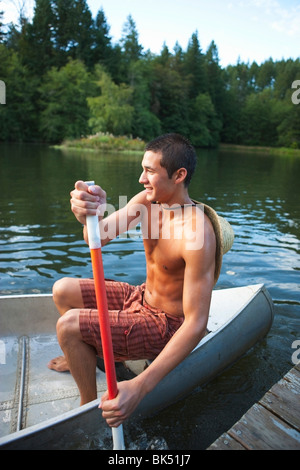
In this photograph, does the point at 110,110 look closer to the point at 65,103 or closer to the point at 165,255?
the point at 65,103

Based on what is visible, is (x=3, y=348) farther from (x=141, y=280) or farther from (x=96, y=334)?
(x=141, y=280)

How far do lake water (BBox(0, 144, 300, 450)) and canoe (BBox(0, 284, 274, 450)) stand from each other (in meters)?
0.15

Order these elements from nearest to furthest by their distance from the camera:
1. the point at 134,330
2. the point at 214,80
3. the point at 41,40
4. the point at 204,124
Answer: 1. the point at 134,330
2. the point at 41,40
3. the point at 204,124
4. the point at 214,80

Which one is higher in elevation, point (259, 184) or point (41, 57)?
point (41, 57)

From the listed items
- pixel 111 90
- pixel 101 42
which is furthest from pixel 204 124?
pixel 111 90

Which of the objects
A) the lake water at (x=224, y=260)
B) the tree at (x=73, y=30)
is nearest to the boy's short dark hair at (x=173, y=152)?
the lake water at (x=224, y=260)

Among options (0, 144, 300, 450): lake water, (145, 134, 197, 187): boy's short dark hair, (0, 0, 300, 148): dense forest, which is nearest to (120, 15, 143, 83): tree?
(0, 0, 300, 148): dense forest

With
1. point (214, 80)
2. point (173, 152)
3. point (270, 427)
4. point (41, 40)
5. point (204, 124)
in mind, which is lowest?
point (270, 427)

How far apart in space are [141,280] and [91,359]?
9.41 feet

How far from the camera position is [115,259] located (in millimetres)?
5914

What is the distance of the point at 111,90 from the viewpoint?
1478 inches

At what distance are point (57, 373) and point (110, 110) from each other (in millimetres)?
35726

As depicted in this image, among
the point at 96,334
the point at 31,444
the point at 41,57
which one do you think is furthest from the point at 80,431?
the point at 41,57

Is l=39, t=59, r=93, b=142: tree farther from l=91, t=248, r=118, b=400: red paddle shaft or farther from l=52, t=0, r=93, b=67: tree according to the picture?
l=91, t=248, r=118, b=400: red paddle shaft
